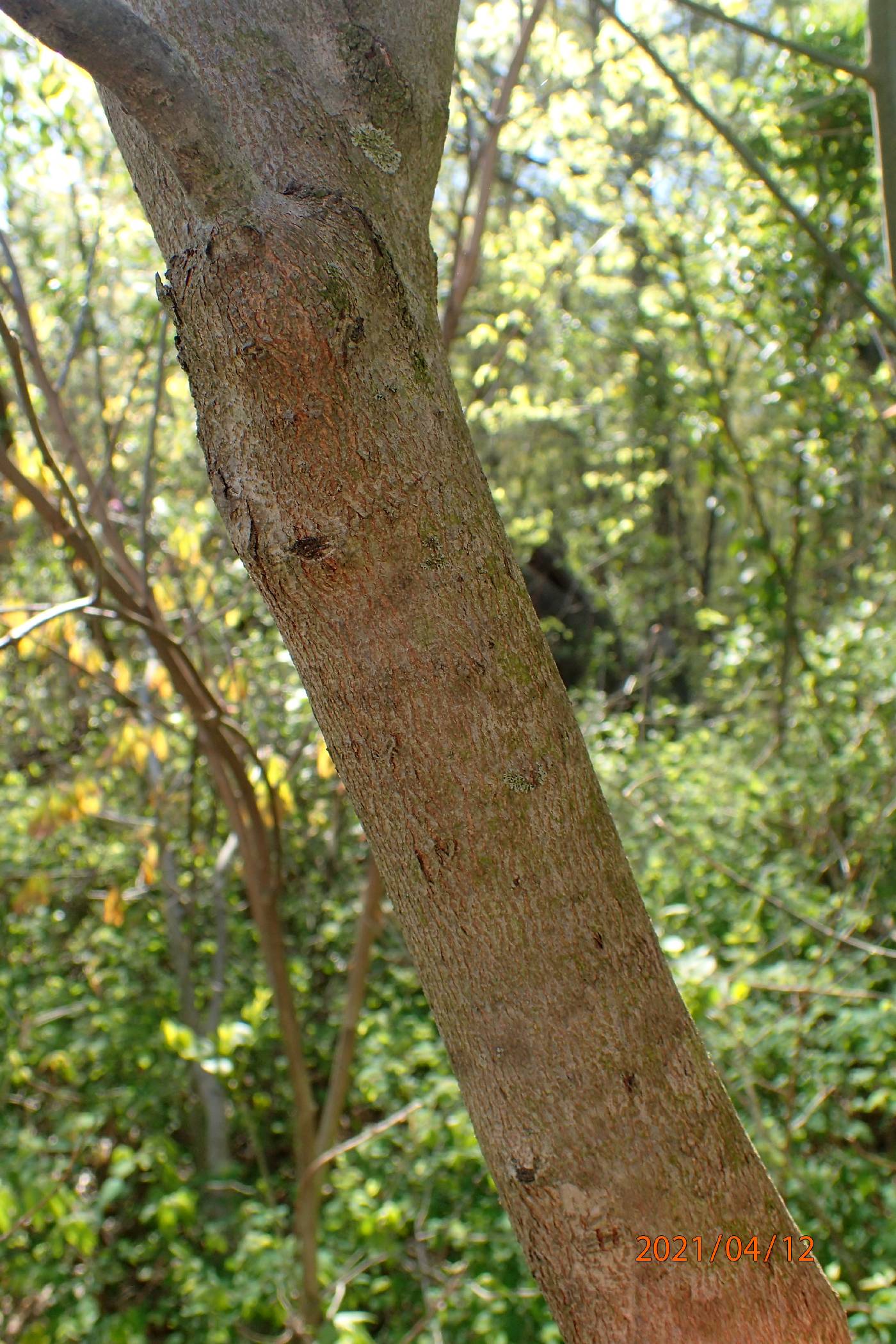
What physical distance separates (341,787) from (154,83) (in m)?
2.82

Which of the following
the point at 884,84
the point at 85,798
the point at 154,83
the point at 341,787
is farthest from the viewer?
the point at 341,787

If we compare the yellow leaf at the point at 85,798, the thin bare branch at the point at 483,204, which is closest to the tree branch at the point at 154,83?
the thin bare branch at the point at 483,204

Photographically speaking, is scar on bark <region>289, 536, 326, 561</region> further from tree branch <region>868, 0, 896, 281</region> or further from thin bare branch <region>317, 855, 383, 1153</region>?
thin bare branch <region>317, 855, 383, 1153</region>

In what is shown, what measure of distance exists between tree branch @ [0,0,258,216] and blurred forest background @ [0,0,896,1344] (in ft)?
→ 2.33

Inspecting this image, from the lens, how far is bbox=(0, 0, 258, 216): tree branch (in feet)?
2.18

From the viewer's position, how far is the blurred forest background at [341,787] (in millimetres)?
2818

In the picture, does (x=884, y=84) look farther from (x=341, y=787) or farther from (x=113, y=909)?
(x=113, y=909)

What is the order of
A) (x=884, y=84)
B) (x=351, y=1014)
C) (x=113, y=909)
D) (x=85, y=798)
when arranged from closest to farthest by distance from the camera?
(x=884, y=84)
(x=351, y=1014)
(x=85, y=798)
(x=113, y=909)

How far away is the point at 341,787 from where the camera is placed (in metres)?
3.40

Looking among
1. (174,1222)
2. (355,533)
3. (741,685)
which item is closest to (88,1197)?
(174,1222)

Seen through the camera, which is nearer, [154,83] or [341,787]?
[154,83]

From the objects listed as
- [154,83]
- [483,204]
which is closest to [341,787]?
[483,204]
